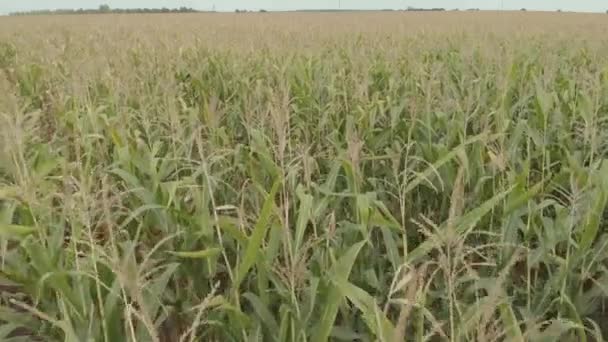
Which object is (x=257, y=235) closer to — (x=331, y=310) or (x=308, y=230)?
(x=331, y=310)

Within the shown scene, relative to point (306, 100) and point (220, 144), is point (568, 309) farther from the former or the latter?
point (306, 100)

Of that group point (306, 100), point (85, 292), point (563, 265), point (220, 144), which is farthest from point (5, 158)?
point (306, 100)

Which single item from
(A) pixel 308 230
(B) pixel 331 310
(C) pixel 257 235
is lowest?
(A) pixel 308 230

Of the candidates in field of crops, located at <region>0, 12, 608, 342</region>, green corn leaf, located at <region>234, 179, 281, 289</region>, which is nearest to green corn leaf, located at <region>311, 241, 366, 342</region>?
field of crops, located at <region>0, 12, 608, 342</region>

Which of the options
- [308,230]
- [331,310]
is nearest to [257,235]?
[331,310]

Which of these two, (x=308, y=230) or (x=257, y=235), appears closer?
(x=257, y=235)

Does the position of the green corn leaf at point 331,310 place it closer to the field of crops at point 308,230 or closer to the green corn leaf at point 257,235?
the field of crops at point 308,230

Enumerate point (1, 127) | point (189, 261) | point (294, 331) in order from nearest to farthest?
point (294, 331)
point (1, 127)
point (189, 261)

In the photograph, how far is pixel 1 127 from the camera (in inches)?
76.8

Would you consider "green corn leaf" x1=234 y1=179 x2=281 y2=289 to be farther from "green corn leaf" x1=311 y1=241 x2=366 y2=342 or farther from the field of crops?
"green corn leaf" x1=311 y1=241 x2=366 y2=342

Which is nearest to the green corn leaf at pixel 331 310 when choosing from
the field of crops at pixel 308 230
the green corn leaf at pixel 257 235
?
the field of crops at pixel 308 230

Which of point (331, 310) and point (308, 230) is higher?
point (331, 310)

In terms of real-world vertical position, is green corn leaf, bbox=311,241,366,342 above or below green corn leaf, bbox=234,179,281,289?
below

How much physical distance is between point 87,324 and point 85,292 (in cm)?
9
